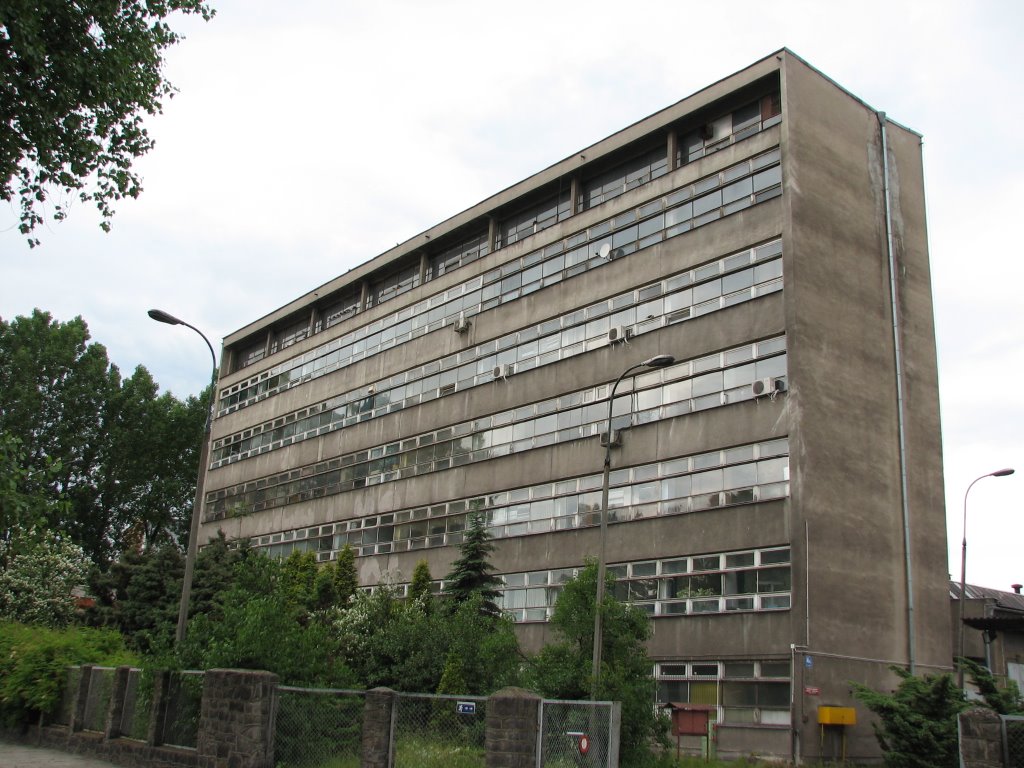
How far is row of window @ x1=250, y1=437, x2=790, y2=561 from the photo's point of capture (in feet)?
92.9

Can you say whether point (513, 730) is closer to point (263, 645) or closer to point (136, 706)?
point (263, 645)

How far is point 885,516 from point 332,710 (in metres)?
19.3

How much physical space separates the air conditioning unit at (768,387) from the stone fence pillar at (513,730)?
16.3 m

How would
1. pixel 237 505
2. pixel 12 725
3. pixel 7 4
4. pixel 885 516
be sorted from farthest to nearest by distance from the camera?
pixel 237 505
pixel 885 516
pixel 12 725
pixel 7 4

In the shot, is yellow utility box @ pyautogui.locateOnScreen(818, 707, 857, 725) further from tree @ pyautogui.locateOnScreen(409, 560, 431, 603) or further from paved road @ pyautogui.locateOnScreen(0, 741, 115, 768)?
paved road @ pyautogui.locateOnScreen(0, 741, 115, 768)

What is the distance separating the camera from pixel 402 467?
1662 inches

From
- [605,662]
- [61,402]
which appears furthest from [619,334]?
[61,402]

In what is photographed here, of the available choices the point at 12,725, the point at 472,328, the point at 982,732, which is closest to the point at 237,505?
the point at 472,328

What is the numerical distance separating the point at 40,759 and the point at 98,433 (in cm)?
4404

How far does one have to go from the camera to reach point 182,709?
728 inches

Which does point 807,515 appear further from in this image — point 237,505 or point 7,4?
point 237,505

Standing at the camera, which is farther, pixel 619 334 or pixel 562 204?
pixel 562 204

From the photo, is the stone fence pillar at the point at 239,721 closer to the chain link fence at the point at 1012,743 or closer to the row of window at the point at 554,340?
the chain link fence at the point at 1012,743

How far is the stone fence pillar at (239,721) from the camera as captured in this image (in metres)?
16.1
